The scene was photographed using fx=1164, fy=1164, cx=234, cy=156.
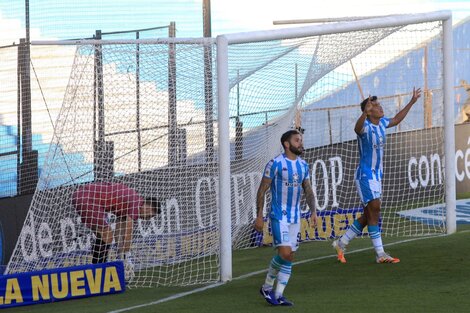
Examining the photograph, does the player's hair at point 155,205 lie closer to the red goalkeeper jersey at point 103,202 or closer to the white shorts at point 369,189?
the red goalkeeper jersey at point 103,202

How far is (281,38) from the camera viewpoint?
13.1 m

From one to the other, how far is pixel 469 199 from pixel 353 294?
434 inches

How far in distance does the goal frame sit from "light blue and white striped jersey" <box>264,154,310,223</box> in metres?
1.47

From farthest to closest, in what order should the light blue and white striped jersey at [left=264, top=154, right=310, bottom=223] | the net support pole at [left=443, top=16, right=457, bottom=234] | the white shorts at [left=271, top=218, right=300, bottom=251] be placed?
1. the net support pole at [left=443, top=16, right=457, bottom=234]
2. the light blue and white striped jersey at [left=264, top=154, right=310, bottom=223]
3. the white shorts at [left=271, top=218, right=300, bottom=251]

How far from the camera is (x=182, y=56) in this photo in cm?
1335

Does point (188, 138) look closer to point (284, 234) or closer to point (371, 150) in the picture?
point (371, 150)

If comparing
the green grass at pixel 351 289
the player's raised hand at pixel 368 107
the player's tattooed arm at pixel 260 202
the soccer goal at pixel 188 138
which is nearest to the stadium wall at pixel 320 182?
the soccer goal at pixel 188 138

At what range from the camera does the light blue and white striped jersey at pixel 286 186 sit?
1090 centimetres

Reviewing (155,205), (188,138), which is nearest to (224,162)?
(155,205)

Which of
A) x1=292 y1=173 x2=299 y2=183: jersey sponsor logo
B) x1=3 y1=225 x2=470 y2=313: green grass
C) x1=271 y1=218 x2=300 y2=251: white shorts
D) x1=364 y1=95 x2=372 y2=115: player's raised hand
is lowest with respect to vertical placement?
x1=3 y1=225 x2=470 y2=313: green grass

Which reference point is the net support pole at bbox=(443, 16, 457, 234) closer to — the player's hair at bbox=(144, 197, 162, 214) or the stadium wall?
the stadium wall

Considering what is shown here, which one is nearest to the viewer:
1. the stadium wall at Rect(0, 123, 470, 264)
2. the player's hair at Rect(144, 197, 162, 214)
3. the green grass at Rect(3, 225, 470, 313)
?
the green grass at Rect(3, 225, 470, 313)

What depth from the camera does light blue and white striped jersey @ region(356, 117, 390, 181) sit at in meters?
13.1

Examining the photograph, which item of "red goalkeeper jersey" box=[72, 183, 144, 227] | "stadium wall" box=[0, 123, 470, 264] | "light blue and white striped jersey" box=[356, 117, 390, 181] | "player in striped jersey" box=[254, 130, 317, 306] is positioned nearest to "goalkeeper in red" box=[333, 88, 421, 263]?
"light blue and white striped jersey" box=[356, 117, 390, 181]
